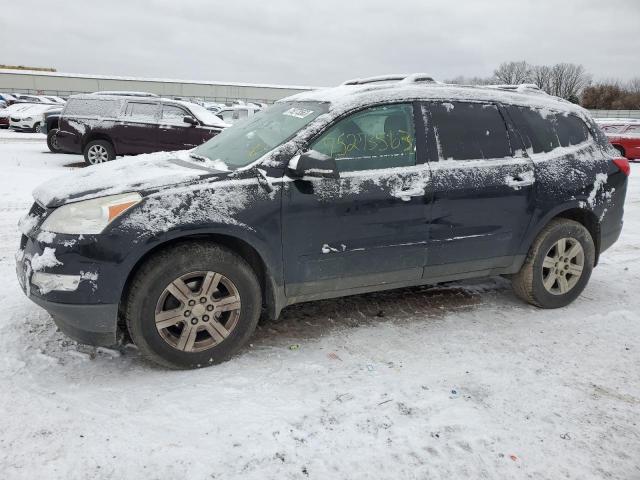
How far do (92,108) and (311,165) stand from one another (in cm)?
1046

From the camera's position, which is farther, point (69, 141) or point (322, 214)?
point (69, 141)

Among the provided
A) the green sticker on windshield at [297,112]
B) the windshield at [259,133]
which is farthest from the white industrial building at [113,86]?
the green sticker on windshield at [297,112]

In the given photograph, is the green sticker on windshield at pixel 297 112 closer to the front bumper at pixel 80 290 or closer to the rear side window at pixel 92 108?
the front bumper at pixel 80 290

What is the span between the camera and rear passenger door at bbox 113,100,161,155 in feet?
38.6

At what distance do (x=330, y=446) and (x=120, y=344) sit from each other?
1735 mm

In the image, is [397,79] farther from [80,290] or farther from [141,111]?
[141,111]

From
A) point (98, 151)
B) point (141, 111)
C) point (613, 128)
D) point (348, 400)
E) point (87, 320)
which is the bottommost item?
point (348, 400)

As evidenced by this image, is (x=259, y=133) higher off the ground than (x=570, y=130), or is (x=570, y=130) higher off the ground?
(x=570, y=130)

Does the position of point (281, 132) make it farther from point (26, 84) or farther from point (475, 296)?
point (26, 84)

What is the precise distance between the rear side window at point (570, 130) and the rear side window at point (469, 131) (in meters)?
0.62

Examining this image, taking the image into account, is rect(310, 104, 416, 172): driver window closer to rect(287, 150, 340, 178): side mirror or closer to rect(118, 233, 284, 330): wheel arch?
rect(287, 150, 340, 178): side mirror

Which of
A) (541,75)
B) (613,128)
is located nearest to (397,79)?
(613,128)

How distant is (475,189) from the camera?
3834 millimetres

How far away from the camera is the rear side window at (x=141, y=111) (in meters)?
11.9
